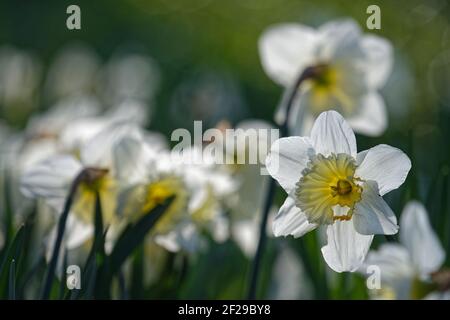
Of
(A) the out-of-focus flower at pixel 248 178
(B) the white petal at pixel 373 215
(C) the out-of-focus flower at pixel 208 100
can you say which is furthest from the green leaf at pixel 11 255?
(C) the out-of-focus flower at pixel 208 100

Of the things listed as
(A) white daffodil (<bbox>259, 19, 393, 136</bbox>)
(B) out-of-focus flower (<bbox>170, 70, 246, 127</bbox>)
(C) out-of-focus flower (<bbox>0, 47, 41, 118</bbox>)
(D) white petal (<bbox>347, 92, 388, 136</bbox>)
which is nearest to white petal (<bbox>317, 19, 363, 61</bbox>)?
(A) white daffodil (<bbox>259, 19, 393, 136</bbox>)

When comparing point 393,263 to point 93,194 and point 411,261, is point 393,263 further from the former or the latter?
point 93,194

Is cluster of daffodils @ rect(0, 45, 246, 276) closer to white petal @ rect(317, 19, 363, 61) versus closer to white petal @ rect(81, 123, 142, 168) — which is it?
white petal @ rect(81, 123, 142, 168)

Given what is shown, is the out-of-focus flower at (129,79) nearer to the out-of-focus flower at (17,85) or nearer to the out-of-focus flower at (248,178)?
the out-of-focus flower at (17,85)

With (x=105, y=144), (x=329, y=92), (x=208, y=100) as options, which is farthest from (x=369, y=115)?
(x=208, y=100)
